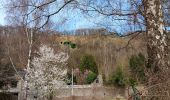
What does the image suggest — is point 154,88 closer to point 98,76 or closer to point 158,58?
point 158,58

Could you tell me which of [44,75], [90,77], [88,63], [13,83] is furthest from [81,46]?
[88,63]

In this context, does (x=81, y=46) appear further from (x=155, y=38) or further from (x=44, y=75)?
(x=155, y=38)

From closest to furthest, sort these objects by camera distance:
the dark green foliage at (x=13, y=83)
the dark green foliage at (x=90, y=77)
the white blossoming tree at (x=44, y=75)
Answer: the white blossoming tree at (x=44, y=75) < the dark green foliage at (x=13, y=83) < the dark green foliage at (x=90, y=77)

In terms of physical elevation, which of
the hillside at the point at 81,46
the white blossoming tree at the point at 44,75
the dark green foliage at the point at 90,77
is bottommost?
the dark green foliage at the point at 90,77

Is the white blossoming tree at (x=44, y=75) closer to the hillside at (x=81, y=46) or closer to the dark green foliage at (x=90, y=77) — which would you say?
the hillside at (x=81, y=46)

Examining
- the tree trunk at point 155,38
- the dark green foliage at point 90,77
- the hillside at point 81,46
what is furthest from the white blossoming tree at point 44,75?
the tree trunk at point 155,38

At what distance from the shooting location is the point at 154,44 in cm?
759

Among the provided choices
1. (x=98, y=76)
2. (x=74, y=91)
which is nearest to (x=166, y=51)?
(x=74, y=91)

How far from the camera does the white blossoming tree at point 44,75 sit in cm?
4191

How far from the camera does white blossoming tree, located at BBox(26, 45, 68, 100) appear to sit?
41.9m

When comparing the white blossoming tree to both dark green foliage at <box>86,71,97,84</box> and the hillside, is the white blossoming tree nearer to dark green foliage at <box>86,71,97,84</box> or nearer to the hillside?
the hillside

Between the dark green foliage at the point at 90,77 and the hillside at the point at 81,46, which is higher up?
the hillside at the point at 81,46

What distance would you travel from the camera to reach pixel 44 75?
1666 inches

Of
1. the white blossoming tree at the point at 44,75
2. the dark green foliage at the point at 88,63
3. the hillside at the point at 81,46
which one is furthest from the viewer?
the dark green foliage at the point at 88,63
